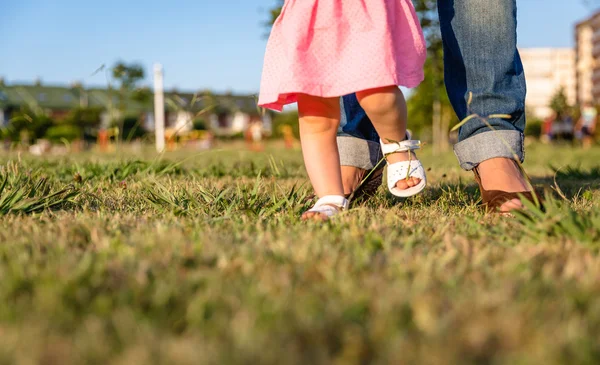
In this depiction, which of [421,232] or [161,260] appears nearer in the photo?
[161,260]

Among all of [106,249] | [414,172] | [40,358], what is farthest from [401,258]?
[414,172]

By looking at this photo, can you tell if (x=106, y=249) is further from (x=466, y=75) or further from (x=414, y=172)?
(x=466, y=75)

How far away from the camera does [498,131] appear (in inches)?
87.0

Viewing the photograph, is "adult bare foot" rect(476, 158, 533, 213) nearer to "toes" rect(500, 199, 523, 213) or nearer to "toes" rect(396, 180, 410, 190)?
"toes" rect(500, 199, 523, 213)

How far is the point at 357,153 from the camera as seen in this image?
245 cm

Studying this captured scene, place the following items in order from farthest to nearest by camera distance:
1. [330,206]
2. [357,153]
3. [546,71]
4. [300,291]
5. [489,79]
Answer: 1. [546,71]
2. [357,153]
3. [489,79]
4. [330,206]
5. [300,291]

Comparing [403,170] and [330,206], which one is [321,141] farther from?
[403,170]

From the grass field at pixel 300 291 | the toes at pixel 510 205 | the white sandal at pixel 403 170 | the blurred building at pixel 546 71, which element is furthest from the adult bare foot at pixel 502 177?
the blurred building at pixel 546 71

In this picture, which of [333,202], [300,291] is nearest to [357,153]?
[333,202]

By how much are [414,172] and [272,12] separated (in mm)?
10124

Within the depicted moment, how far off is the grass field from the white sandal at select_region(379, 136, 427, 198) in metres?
0.46

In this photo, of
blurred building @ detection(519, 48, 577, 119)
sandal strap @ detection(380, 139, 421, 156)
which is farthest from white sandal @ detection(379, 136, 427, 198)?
blurred building @ detection(519, 48, 577, 119)

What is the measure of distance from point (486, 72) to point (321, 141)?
0.70 metres

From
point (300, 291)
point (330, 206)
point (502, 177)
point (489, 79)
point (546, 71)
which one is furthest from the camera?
point (546, 71)
